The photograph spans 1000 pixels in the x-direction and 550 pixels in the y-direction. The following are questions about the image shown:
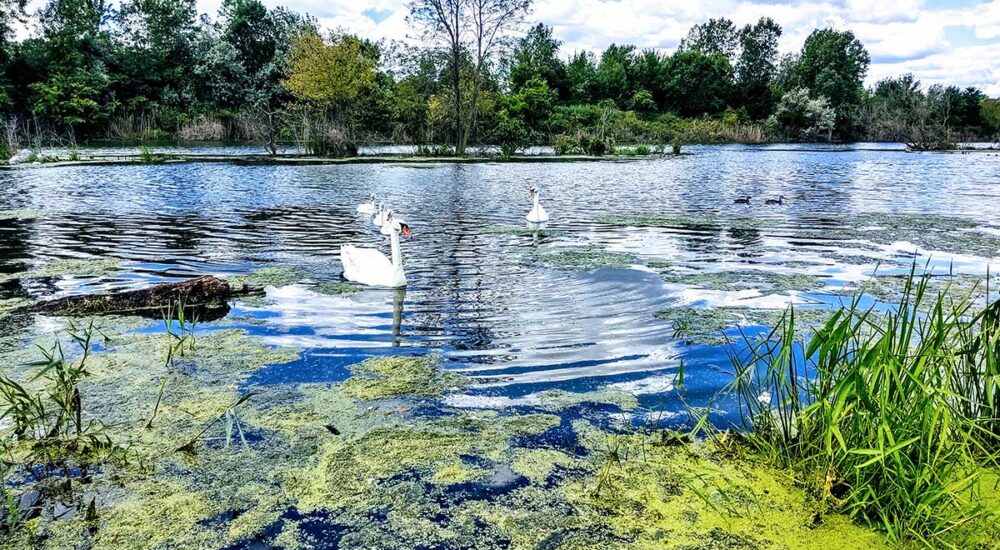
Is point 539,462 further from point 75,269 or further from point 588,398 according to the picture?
point 75,269

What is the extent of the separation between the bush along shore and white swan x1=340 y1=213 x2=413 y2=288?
9.46 feet

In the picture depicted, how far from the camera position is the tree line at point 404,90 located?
34.9m

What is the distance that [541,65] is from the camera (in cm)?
5403

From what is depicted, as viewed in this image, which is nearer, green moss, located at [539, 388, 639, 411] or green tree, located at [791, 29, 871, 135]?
green moss, located at [539, 388, 639, 411]

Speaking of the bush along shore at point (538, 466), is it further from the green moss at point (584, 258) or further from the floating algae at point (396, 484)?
the green moss at point (584, 258)

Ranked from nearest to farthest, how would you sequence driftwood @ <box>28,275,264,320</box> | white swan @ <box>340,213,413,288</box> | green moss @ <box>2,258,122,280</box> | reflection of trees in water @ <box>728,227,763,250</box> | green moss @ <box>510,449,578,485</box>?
green moss @ <box>510,449,578,485</box> → driftwood @ <box>28,275,264,320</box> → white swan @ <box>340,213,413,288</box> → green moss @ <box>2,258,122,280</box> → reflection of trees in water @ <box>728,227,763,250</box>

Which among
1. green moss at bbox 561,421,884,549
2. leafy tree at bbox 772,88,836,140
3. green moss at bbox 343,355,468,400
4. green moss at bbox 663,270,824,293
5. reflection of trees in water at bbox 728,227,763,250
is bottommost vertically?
green moss at bbox 561,421,884,549

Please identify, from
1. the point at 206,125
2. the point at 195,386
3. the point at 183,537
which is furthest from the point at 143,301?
the point at 206,125

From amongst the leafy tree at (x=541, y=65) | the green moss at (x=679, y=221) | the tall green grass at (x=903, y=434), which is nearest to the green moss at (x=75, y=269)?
the tall green grass at (x=903, y=434)

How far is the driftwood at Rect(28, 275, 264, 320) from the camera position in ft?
17.6

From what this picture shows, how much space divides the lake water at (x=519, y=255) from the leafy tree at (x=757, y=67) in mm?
47910

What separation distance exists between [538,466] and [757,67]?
3054 inches

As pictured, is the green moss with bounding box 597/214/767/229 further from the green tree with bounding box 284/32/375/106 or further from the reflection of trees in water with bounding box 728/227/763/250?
the green tree with bounding box 284/32/375/106

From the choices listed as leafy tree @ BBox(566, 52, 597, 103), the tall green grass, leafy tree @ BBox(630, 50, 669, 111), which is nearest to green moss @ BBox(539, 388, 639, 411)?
the tall green grass
